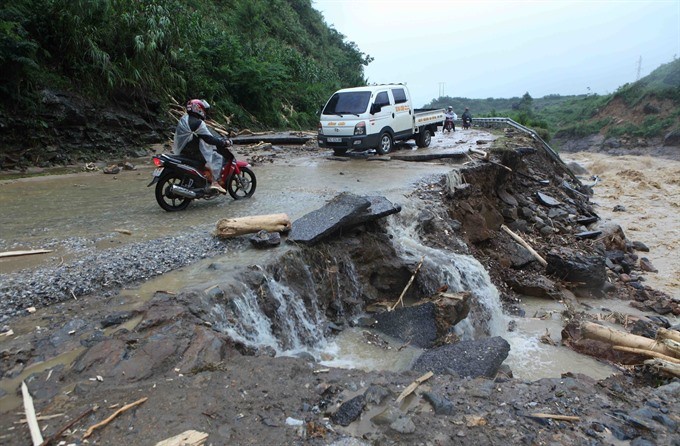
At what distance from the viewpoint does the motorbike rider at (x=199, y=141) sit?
806 centimetres

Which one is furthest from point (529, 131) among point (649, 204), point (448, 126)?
point (649, 204)

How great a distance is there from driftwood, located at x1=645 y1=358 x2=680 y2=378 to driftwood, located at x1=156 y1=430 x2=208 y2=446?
4.60 metres

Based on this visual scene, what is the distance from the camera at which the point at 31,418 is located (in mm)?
3156

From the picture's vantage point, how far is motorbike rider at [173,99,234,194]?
8062 millimetres

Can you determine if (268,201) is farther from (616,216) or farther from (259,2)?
(259,2)

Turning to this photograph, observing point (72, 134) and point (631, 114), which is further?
point (631, 114)

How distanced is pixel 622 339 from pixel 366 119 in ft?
32.2

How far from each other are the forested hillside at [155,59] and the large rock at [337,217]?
9378mm

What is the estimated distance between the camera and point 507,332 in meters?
7.75

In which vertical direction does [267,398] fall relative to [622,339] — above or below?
above

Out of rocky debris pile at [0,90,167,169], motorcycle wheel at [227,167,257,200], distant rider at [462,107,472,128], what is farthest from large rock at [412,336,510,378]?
distant rider at [462,107,472,128]

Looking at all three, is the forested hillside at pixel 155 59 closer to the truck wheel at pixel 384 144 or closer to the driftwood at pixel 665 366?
the truck wheel at pixel 384 144

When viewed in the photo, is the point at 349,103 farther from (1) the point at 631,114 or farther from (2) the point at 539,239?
(1) the point at 631,114

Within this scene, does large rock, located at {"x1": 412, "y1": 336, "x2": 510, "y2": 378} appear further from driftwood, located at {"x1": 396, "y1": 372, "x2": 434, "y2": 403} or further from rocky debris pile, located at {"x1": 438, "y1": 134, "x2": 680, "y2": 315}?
rocky debris pile, located at {"x1": 438, "y1": 134, "x2": 680, "y2": 315}
